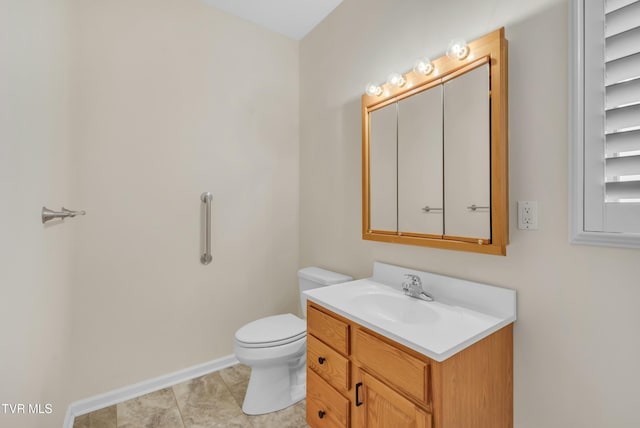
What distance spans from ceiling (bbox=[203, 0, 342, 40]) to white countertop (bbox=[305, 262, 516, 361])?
6.13 ft

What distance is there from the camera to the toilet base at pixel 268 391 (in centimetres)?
174

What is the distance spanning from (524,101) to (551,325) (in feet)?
Answer: 2.76

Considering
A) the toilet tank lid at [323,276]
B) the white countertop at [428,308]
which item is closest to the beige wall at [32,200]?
the white countertop at [428,308]

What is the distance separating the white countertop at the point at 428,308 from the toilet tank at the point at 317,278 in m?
0.25

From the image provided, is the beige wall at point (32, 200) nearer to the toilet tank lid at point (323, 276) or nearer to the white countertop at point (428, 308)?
the white countertop at point (428, 308)

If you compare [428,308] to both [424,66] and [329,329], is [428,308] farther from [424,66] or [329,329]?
[424,66]

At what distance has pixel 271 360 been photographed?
1703 mm

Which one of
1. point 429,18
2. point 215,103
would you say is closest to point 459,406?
point 429,18

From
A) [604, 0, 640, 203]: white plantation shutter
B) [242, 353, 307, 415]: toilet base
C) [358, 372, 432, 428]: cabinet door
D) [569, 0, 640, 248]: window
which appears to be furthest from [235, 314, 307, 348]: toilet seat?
[604, 0, 640, 203]: white plantation shutter

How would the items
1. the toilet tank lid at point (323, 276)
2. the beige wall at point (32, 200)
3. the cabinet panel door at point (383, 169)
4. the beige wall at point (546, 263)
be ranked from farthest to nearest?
the toilet tank lid at point (323, 276) < the cabinet panel door at point (383, 169) < the beige wall at point (546, 263) < the beige wall at point (32, 200)

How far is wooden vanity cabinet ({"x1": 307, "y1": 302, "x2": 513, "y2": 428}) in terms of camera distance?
96cm

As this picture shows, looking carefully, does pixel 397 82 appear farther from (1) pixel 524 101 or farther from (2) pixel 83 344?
(2) pixel 83 344

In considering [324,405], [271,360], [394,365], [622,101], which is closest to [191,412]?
[271,360]

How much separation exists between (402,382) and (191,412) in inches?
54.7
